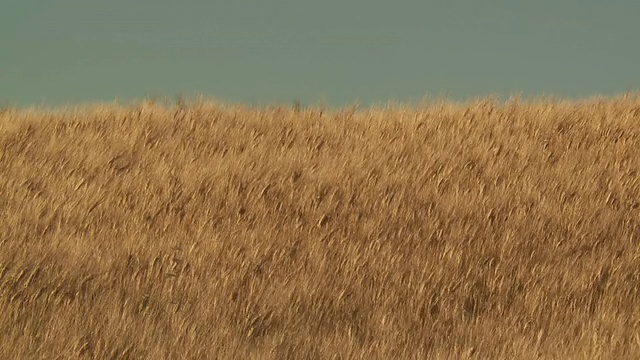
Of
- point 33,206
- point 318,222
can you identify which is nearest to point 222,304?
point 318,222

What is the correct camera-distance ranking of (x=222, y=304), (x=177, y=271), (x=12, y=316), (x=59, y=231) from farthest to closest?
1. (x=59, y=231)
2. (x=177, y=271)
3. (x=222, y=304)
4. (x=12, y=316)

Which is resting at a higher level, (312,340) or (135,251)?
(135,251)

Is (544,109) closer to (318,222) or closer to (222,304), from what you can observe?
(318,222)

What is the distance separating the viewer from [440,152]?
954cm

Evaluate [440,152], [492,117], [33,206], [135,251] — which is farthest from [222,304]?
[492,117]

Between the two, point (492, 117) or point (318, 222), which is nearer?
point (318, 222)

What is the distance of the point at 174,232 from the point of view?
24.9ft

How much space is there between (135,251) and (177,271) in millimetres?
449

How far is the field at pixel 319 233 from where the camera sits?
6176 millimetres

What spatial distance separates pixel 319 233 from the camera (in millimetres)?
7664

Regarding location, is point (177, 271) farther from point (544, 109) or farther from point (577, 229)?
point (544, 109)

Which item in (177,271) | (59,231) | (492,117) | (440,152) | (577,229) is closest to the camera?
(177,271)

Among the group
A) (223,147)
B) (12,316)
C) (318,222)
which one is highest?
(223,147)

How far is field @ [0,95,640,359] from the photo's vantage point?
6.18 m
